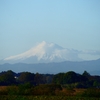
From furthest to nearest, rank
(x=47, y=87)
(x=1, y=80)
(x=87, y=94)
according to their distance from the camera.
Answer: (x=1, y=80) → (x=47, y=87) → (x=87, y=94)

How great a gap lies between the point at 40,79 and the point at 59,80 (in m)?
12.8

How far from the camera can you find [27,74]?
8925 cm

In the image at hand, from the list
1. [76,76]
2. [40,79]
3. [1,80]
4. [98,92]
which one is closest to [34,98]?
[98,92]

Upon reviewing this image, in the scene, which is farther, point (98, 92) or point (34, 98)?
point (98, 92)

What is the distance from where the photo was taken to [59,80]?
82.2m

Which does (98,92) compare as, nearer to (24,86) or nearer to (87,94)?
(87,94)

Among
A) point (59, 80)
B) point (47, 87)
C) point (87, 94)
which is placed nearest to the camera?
point (87, 94)

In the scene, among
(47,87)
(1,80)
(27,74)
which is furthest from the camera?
(27,74)

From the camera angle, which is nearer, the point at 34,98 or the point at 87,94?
the point at 34,98

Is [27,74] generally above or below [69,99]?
above

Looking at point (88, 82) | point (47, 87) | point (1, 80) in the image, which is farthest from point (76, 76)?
point (47, 87)

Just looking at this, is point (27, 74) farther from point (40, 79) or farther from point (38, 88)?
point (38, 88)

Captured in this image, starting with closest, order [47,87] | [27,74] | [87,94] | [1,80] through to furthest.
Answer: [87,94], [47,87], [1,80], [27,74]

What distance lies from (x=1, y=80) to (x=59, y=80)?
15339mm
